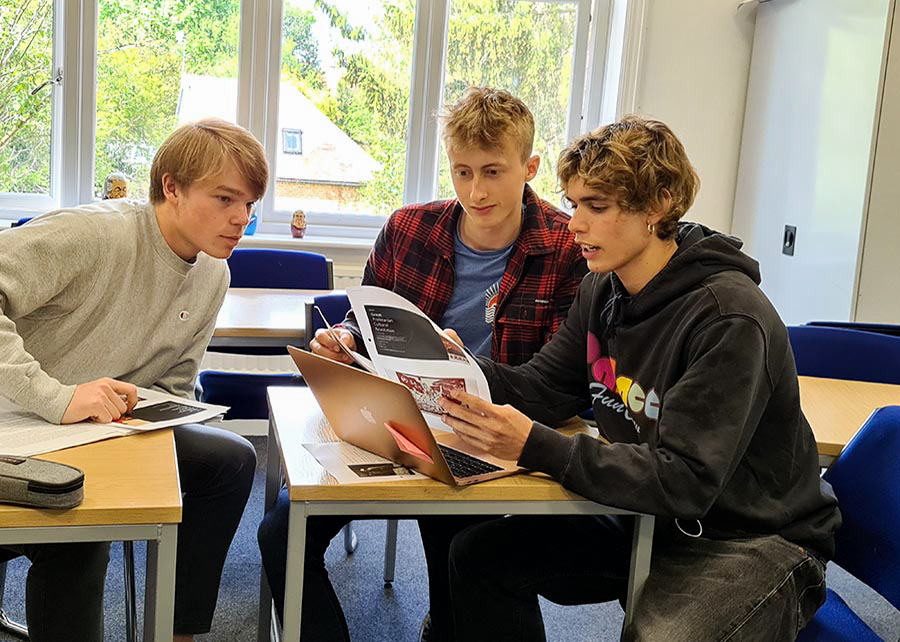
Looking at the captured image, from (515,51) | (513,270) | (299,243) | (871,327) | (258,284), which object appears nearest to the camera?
(513,270)

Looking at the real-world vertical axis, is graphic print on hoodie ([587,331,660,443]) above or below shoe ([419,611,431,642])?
above

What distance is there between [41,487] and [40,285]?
60 centimetres

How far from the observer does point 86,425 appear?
4.78 ft

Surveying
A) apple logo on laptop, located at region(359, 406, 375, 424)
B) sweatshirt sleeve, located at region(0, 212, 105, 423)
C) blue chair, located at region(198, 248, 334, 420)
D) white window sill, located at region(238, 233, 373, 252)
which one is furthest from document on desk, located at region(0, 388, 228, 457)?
white window sill, located at region(238, 233, 373, 252)

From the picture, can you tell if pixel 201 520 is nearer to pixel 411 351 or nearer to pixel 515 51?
pixel 411 351

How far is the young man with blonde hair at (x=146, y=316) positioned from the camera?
1.54 m

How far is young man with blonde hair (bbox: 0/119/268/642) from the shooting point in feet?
5.04

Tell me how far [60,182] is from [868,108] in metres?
3.18

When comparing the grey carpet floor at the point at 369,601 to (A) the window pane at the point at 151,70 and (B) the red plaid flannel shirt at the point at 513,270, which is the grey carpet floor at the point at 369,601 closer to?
(B) the red plaid flannel shirt at the point at 513,270

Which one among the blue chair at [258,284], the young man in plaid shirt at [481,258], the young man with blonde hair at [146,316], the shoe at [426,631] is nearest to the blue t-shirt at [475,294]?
the young man in plaid shirt at [481,258]

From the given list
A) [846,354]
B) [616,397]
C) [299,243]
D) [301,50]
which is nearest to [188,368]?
[616,397]

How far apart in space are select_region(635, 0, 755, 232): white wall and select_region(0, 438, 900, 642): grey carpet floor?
6.57ft

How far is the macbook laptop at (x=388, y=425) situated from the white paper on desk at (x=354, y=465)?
2cm

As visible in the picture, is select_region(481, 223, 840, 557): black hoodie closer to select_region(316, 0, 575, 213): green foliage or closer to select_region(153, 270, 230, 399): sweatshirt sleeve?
select_region(153, 270, 230, 399): sweatshirt sleeve
